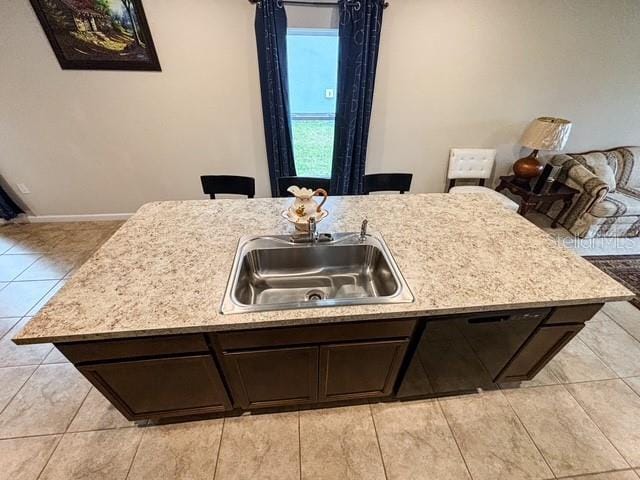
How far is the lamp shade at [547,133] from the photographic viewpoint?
101 inches

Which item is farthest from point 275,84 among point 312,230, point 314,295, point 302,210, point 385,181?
point 314,295

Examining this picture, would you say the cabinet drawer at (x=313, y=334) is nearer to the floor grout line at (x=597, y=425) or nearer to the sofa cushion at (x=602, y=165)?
the floor grout line at (x=597, y=425)

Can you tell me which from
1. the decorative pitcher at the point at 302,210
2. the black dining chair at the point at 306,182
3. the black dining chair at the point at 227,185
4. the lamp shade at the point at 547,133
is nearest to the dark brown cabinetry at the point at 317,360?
the decorative pitcher at the point at 302,210

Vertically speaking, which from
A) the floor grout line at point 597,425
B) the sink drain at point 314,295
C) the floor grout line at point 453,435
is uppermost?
the sink drain at point 314,295

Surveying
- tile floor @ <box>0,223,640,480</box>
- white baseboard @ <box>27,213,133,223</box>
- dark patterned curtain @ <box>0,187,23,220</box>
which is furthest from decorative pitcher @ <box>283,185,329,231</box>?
dark patterned curtain @ <box>0,187,23,220</box>

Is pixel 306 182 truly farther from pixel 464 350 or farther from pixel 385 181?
pixel 464 350

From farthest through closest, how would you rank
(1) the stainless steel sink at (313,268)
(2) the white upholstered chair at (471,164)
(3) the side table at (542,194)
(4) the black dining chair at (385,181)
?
(2) the white upholstered chair at (471,164)
(3) the side table at (542,194)
(4) the black dining chair at (385,181)
(1) the stainless steel sink at (313,268)

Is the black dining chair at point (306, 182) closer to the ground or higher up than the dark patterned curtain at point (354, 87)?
closer to the ground

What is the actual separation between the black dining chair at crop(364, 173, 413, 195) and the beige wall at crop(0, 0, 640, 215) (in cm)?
106

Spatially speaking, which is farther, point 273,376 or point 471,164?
point 471,164

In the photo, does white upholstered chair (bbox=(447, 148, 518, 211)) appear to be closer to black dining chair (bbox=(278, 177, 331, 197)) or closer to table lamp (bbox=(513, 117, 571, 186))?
table lamp (bbox=(513, 117, 571, 186))

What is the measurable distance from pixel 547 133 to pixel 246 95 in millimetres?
3079

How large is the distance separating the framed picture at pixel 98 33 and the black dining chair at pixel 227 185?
4.60 ft

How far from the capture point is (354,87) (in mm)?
2527
